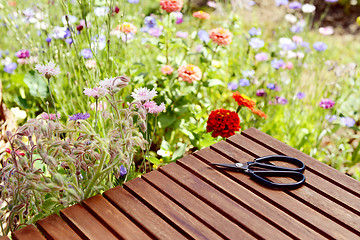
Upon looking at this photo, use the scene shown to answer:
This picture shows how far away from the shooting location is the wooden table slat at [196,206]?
Result: 3.42 feet

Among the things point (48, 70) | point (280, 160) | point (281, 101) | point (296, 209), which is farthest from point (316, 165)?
point (281, 101)

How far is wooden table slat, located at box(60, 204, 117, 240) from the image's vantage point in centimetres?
101

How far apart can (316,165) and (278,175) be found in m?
0.17

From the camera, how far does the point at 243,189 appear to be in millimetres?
1200

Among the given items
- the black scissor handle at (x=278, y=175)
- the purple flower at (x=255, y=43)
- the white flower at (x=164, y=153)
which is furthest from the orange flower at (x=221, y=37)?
the black scissor handle at (x=278, y=175)

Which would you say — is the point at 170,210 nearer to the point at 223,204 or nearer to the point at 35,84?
the point at 223,204

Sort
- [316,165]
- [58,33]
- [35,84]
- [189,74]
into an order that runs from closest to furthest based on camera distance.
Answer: [316,165], [189,74], [58,33], [35,84]

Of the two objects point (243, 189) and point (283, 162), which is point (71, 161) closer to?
point (243, 189)

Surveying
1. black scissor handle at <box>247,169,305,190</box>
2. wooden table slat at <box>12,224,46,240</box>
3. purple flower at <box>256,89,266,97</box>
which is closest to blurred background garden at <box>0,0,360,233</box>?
purple flower at <box>256,89,266,97</box>

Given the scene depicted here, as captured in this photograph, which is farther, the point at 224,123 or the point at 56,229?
the point at 224,123

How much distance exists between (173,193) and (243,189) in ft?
0.72

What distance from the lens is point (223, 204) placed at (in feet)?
3.73

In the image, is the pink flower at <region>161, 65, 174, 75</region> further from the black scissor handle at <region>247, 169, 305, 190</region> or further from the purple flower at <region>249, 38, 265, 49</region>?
the black scissor handle at <region>247, 169, 305, 190</region>

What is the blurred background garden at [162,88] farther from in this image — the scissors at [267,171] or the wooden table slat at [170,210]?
the scissors at [267,171]
